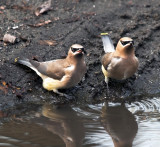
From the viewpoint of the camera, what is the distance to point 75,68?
7117 mm

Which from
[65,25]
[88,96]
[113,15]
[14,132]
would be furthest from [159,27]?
[14,132]

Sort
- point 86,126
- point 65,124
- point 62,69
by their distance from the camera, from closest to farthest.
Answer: point 86,126 → point 65,124 → point 62,69

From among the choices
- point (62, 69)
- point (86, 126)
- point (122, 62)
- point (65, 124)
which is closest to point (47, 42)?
point (62, 69)

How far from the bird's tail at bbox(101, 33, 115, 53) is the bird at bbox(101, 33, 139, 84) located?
1.57 feet

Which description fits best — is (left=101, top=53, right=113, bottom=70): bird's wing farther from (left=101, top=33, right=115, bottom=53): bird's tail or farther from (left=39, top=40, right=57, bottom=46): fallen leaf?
(left=39, top=40, right=57, bottom=46): fallen leaf

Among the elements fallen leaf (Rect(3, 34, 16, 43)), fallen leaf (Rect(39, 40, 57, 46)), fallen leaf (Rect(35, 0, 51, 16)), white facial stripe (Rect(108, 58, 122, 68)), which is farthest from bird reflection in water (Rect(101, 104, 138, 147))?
fallen leaf (Rect(35, 0, 51, 16))

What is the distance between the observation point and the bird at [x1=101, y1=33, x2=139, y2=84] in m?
7.29

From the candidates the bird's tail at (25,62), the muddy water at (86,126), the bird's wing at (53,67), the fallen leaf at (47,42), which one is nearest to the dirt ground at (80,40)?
the fallen leaf at (47,42)

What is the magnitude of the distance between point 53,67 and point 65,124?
3.86 ft

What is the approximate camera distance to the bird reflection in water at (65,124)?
20.1ft

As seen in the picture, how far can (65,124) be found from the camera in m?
6.62

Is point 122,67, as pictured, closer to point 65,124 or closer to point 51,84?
point 51,84

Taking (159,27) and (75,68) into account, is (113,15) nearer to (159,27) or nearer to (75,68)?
(159,27)

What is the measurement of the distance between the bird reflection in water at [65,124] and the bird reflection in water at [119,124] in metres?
0.43
